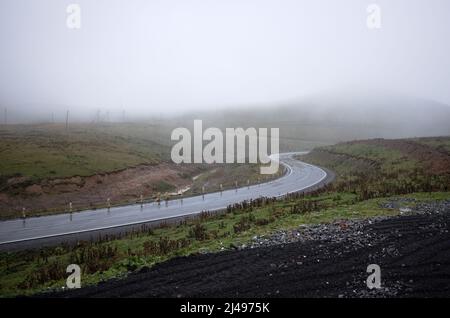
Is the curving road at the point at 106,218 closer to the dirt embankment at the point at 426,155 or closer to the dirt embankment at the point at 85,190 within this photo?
the dirt embankment at the point at 85,190

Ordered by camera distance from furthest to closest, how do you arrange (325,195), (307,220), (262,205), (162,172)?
(162,172)
(325,195)
(262,205)
(307,220)

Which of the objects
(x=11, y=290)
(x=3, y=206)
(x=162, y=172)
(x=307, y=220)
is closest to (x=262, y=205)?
(x=307, y=220)

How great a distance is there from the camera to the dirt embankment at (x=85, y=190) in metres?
37.2

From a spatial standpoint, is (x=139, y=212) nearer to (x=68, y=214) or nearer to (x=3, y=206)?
(x=68, y=214)

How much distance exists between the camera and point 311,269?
11.5 m

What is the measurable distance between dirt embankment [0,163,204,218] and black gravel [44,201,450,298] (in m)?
23.6

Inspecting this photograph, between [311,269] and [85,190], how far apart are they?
3845 cm

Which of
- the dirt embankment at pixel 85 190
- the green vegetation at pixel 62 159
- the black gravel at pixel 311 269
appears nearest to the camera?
the black gravel at pixel 311 269

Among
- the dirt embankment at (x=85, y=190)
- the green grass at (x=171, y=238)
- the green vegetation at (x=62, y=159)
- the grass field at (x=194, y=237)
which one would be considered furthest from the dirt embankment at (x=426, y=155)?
the green vegetation at (x=62, y=159)

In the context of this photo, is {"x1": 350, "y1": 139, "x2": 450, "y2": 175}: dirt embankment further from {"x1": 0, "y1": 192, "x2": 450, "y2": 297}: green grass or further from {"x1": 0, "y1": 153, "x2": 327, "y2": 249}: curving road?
{"x1": 0, "y1": 192, "x2": 450, "y2": 297}: green grass

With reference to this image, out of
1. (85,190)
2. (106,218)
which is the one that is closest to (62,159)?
(85,190)

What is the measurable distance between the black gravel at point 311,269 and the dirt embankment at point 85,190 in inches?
928
